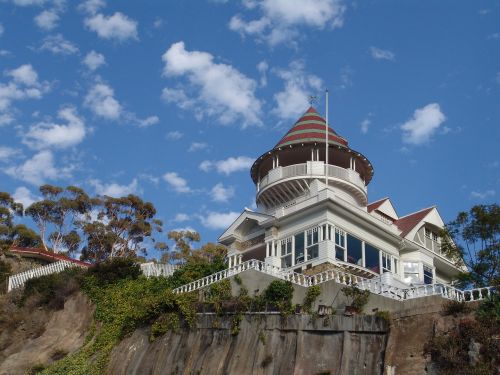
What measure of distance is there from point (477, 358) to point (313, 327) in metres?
6.72

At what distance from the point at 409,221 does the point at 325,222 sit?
29.5 ft

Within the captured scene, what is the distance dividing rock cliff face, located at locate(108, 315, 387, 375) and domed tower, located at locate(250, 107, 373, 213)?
14.3m

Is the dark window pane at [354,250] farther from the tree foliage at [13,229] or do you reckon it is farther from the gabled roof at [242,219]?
the tree foliage at [13,229]

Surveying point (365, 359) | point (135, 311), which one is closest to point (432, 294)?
point (365, 359)

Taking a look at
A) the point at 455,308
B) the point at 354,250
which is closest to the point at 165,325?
the point at 354,250

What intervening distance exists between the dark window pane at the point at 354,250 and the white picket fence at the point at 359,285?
5306 millimetres

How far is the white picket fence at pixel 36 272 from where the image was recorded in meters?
44.8

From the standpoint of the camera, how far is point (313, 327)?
2644 centimetres

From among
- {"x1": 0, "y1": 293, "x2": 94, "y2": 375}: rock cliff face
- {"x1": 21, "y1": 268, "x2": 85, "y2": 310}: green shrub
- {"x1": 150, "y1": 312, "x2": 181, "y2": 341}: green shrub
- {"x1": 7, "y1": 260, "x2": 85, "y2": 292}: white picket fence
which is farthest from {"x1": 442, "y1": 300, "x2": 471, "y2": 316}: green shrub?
{"x1": 7, "y1": 260, "x2": 85, "y2": 292}: white picket fence

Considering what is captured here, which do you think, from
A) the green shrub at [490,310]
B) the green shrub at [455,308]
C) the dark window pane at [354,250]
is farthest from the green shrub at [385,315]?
the dark window pane at [354,250]

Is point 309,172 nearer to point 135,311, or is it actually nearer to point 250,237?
point 250,237

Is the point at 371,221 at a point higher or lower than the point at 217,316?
higher

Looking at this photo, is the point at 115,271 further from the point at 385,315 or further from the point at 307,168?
the point at 385,315

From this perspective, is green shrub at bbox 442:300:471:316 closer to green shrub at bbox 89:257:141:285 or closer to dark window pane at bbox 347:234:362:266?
dark window pane at bbox 347:234:362:266
